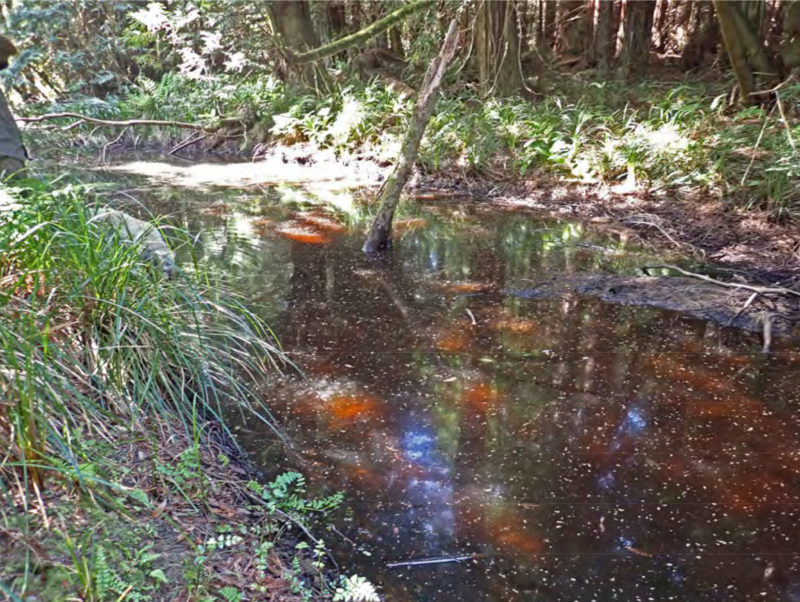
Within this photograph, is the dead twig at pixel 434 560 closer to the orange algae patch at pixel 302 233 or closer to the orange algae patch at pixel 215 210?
the orange algae patch at pixel 302 233

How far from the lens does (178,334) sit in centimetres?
255

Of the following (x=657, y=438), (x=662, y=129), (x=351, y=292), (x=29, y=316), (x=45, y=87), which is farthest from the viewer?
(x=45, y=87)

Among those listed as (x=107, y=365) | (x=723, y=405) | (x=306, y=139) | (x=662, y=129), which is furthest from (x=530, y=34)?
(x=107, y=365)

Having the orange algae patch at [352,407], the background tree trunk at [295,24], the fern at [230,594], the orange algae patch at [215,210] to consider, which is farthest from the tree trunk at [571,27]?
the fern at [230,594]

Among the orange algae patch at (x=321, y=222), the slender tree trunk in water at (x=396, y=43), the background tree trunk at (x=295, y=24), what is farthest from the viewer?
the slender tree trunk in water at (x=396, y=43)

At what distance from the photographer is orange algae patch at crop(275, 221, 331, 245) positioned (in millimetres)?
6195

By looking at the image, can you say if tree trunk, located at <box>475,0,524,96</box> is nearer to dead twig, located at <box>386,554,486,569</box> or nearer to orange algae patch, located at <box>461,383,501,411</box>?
orange algae patch, located at <box>461,383,501,411</box>

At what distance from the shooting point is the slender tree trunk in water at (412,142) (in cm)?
504

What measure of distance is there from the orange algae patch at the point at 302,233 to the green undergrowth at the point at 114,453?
3.21m

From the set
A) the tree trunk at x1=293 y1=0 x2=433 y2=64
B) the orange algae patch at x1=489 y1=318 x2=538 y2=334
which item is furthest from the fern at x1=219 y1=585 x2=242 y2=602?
the tree trunk at x1=293 y1=0 x2=433 y2=64

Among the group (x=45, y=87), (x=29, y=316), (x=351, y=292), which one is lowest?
(x=351, y=292)

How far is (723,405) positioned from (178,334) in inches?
104

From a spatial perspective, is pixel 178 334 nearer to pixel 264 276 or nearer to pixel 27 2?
pixel 264 276

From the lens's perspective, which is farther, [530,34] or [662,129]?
[530,34]
